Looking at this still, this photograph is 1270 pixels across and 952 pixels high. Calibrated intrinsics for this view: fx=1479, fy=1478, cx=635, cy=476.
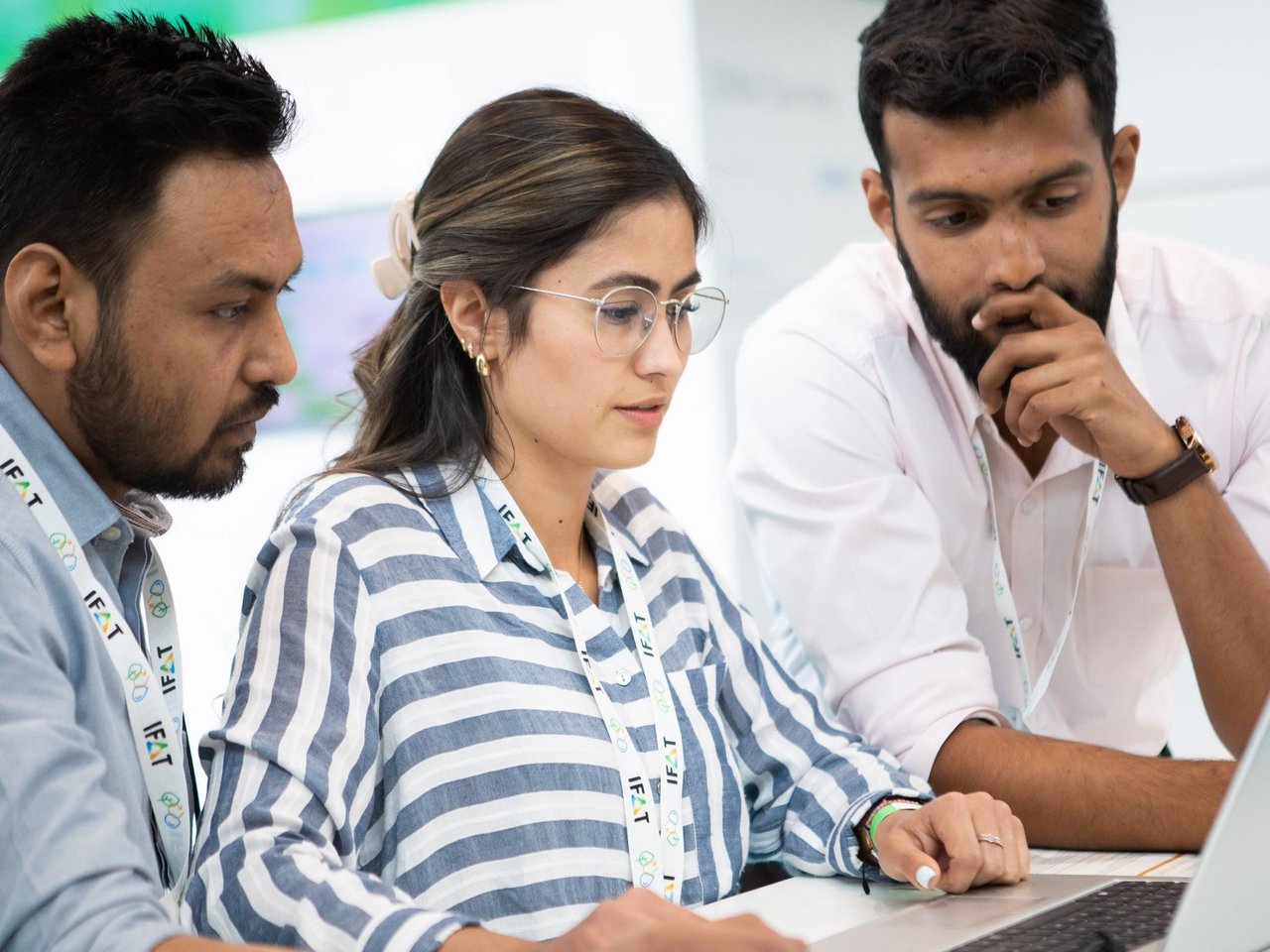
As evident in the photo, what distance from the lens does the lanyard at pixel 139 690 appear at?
1.32 m

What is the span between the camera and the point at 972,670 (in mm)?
1867

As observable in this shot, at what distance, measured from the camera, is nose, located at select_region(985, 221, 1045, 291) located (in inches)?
77.7

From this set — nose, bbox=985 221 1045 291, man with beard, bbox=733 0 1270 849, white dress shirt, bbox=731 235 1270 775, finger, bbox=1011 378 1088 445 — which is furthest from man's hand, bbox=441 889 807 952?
nose, bbox=985 221 1045 291

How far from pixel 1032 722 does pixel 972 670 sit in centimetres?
34

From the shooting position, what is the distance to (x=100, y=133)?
1419 millimetres

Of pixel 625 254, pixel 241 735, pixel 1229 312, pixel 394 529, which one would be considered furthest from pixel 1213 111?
pixel 241 735

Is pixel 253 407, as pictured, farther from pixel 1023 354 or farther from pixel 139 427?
pixel 1023 354

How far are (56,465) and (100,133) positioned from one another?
0.32 meters

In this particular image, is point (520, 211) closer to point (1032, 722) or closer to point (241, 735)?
point (241, 735)

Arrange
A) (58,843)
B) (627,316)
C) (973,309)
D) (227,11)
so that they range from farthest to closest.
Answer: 1. (227,11)
2. (973,309)
3. (627,316)
4. (58,843)

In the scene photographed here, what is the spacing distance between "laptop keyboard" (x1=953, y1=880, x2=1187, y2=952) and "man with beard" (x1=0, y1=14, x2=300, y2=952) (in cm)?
71

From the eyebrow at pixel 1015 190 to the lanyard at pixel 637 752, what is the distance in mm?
724

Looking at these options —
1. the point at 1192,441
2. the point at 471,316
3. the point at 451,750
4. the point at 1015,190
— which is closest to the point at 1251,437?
the point at 1192,441

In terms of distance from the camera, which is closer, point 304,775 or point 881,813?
point 304,775
